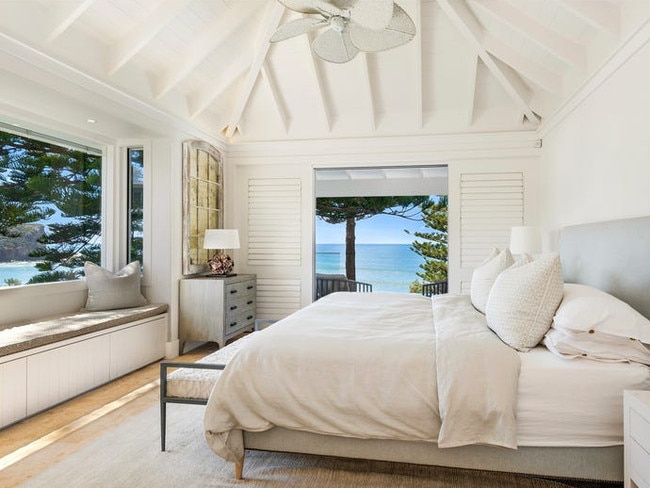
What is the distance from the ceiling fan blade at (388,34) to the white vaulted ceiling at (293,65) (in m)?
1.20

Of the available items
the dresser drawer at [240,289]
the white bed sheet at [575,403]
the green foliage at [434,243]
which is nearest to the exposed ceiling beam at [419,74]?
the dresser drawer at [240,289]

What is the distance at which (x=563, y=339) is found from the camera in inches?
75.0

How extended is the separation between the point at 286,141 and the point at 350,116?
823 mm

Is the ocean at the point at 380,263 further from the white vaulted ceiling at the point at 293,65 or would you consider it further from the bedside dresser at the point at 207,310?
the bedside dresser at the point at 207,310

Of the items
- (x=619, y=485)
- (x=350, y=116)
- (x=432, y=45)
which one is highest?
(x=432, y=45)

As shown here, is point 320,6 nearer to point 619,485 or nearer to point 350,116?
point 619,485

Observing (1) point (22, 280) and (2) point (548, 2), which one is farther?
(1) point (22, 280)

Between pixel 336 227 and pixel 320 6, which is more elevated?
pixel 320 6

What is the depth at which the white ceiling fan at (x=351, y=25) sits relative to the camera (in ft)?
6.96

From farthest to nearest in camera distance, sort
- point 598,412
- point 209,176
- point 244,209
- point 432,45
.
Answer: point 244,209
point 209,176
point 432,45
point 598,412

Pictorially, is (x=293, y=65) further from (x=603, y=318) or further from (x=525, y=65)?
(x=603, y=318)

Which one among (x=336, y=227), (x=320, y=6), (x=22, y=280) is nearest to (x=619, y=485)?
(x=320, y=6)

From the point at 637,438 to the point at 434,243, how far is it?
867cm

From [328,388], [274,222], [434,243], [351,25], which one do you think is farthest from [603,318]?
[434,243]
